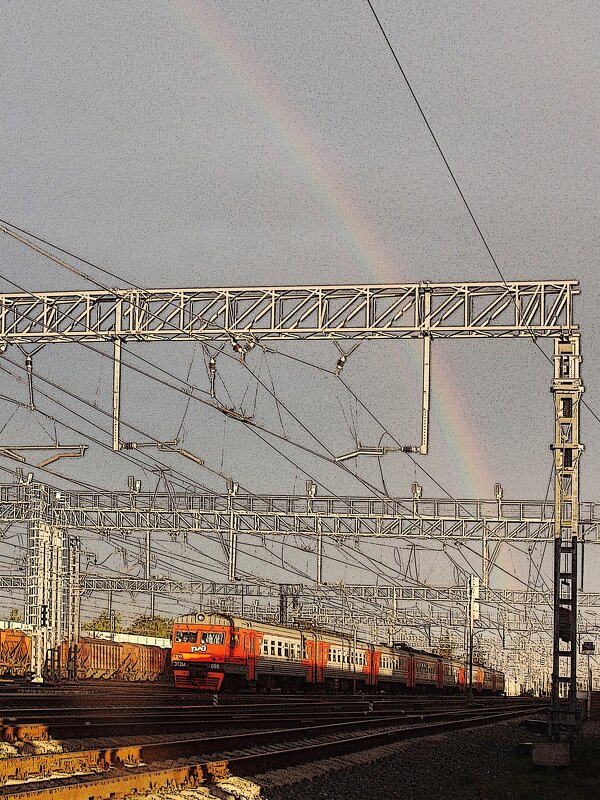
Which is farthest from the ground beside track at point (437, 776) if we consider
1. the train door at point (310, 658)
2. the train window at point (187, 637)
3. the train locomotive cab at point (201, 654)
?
the train door at point (310, 658)

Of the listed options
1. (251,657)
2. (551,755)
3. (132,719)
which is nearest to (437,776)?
(551,755)

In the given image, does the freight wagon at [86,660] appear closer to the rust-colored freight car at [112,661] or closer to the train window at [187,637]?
the rust-colored freight car at [112,661]

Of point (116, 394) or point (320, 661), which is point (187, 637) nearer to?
point (320, 661)

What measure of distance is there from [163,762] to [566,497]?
13384 mm

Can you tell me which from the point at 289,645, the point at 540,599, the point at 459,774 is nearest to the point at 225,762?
the point at 459,774

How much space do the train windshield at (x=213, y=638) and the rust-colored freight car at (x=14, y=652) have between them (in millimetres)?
11880

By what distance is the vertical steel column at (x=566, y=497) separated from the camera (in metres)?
25.9

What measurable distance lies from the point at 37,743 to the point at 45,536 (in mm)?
33920

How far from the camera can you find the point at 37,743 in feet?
53.7

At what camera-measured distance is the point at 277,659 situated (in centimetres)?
4772

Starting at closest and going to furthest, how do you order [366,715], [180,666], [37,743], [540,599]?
[37,743] → [366,715] → [180,666] → [540,599]

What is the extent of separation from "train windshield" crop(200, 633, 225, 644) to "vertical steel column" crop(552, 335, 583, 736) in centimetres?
1867

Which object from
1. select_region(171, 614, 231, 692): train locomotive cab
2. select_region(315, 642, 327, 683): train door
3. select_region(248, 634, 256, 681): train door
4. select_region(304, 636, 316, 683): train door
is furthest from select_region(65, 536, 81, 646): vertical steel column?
select_region(315, 642, 327, 683): train door

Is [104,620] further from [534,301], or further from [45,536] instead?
[534,301]
